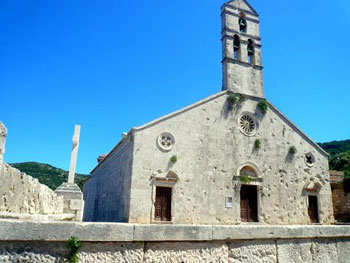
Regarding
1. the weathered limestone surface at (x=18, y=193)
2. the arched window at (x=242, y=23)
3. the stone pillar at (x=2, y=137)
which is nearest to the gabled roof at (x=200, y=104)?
the arched window at (x=242, y=23)

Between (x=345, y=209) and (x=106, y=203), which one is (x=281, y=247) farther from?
(x=345, y=209)

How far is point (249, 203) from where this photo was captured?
1602 cm

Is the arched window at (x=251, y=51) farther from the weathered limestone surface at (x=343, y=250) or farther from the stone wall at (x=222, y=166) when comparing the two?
the weathered limestone surface at (x=343, y=250)

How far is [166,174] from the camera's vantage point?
14.2 meters

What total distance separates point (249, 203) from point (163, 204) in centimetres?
527

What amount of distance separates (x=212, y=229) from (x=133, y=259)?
1062mm

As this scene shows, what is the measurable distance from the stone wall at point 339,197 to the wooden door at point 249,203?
7795 millimetres

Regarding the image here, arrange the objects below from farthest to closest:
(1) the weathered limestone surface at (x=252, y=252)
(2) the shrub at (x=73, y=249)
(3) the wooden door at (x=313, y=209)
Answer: (3) the wooden door at (x=313, y=209) → (1) the weathered limestone surface at (x=252, y=252) → (2) the shrub at (x=73, y=249)

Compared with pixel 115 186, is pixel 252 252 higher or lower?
lower

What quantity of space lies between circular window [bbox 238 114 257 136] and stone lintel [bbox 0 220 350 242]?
12.7 m

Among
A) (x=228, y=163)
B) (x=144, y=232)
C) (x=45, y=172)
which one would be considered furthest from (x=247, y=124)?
(x=45, y=172)

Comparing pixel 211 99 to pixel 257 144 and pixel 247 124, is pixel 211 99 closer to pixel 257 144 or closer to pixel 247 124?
pixel 247 124

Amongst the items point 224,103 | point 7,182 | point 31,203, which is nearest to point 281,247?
point 7,182

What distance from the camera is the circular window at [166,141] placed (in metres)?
14.4
